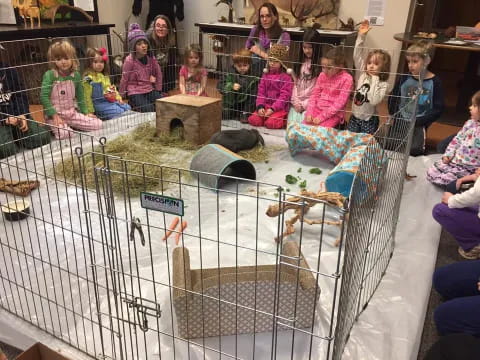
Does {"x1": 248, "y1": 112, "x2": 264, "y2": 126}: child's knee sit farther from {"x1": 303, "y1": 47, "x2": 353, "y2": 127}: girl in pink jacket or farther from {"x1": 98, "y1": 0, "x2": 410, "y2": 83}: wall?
{"x1": 98, "y1": 0, "x2": 410, "y2": 83}: wall

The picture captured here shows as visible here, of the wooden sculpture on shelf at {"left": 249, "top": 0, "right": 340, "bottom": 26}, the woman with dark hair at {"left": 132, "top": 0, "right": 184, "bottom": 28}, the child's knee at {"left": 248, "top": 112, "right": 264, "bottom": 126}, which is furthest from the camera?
the woman with dark hair at {"left": 132, "top": 0, "right": 184, "bottom": 28}

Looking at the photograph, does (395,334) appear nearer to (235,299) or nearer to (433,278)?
(433,278)

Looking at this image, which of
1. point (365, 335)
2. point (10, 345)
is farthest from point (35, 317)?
point (365, 335)

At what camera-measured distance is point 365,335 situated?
147 centimetres

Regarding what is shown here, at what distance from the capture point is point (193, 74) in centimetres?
373

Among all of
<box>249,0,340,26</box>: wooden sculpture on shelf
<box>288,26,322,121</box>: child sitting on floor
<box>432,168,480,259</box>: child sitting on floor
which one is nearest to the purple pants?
<box>432,168,480,259</box>: child sitting on floor

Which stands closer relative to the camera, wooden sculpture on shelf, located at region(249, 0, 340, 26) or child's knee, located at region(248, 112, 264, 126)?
child's knee, located at region(248, 112, 264, 126)

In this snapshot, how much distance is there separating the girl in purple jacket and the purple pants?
179 cm

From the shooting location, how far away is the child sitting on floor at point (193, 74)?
12.1ft

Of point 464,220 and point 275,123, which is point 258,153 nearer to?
point 275,123

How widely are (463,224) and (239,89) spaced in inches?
90.5

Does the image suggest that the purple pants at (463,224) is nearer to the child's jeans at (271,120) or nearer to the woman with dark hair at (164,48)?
the child's jeans at (271,120)

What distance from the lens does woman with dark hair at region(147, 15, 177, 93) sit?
390cm

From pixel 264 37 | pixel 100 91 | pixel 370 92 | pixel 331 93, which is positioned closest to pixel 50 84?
pixel 100 91
